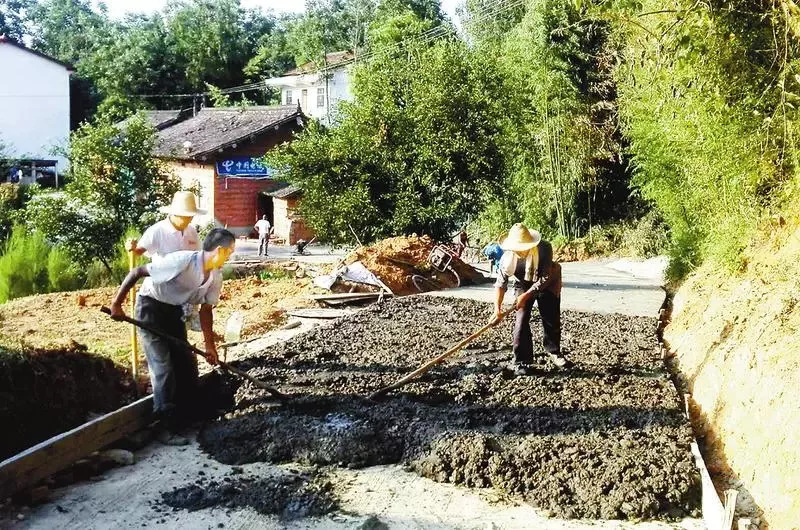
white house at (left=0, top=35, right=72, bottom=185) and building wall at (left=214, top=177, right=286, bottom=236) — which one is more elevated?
white house at (left=0, top=35, right=72, bottom=185)

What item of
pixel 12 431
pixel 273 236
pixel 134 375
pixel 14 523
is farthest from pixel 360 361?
pixel 273 236

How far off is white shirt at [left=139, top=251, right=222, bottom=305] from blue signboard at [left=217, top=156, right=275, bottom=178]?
71.8ft

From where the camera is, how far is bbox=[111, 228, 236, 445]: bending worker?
18.8 feet

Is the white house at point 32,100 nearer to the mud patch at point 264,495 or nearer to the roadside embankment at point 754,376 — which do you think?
the roadside embankment at point 754,376

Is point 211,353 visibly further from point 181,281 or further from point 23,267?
point 23,267

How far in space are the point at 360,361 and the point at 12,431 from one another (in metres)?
3.40

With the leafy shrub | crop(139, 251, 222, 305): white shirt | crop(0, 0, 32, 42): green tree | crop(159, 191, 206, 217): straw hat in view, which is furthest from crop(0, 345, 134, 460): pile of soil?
crop(0, 0, 32, 42): green tree

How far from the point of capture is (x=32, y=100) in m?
38.1

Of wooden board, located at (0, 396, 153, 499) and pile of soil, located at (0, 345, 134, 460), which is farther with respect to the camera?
Answer: pile of soil, located at (0, 345, 134, 460)

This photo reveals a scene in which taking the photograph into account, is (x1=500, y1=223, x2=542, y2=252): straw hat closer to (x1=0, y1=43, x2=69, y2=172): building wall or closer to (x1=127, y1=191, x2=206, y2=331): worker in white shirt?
(x1=127, y1=191, x2=206, y2=331): worker in white shirt

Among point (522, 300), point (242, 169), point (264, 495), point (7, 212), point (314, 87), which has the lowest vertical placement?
point (264, 495)

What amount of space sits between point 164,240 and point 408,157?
10409 millimetres

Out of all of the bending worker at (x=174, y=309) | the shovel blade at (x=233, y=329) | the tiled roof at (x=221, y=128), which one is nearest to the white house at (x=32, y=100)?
the tiled roof at (x=221, y=128)

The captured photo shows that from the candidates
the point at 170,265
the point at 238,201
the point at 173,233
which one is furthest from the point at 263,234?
the point at 170,265
